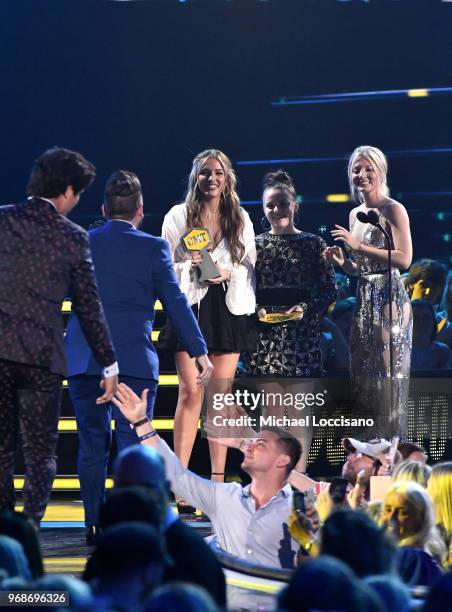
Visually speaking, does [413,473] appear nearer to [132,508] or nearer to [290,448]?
[290,448]

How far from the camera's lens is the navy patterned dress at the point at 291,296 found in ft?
A: 18.3

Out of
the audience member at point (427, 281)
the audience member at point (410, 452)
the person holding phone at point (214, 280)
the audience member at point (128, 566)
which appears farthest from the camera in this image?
the audience member at point (427, 281)

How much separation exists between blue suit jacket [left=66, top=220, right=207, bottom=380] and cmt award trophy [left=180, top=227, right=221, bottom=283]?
77cm

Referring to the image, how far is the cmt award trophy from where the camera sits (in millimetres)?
5195

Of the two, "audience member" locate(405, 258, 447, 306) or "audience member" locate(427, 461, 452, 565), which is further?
"audience member" locate(405, 258, 447, 306)

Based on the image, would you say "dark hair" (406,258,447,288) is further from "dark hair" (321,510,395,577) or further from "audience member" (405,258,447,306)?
"dark hair" (321,510,395,577)

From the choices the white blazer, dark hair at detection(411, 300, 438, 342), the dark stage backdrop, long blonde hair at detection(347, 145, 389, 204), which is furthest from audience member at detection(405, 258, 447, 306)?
the white blazer

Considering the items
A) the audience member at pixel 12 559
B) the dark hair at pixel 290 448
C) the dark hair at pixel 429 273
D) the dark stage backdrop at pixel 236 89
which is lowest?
the audience member at pixel 12 559

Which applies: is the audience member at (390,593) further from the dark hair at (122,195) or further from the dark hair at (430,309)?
the dark hair at (430,309)

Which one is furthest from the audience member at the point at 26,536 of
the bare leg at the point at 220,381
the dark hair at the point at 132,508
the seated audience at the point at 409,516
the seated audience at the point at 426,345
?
the seated audience at the point at 426,345

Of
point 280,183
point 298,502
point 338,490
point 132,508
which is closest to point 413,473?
point 298,502

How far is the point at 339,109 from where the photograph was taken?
27.4 feet

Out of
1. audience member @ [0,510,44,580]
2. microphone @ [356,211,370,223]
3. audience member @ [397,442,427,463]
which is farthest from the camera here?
microphone @ [356,211,370,223]

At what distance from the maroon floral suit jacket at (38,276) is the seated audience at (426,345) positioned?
11.5 feet
